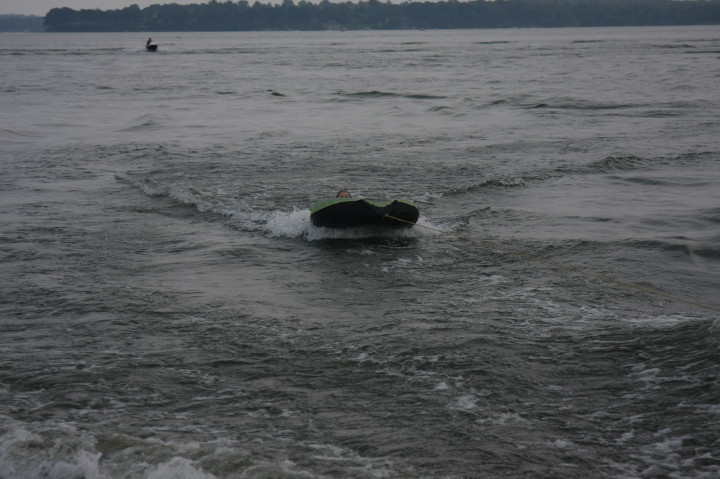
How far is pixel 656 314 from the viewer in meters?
8.02

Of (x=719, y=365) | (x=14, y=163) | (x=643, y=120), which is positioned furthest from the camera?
(x=643, y=120)

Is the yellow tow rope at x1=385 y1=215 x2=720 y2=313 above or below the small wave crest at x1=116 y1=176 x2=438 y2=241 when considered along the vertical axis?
below

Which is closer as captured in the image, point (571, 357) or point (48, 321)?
point (571, 357)

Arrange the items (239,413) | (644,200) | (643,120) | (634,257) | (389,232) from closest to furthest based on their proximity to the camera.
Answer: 1. (239,413)
2. (634,257)
3. (389,232)
4. (644,200)
5. (643,120)

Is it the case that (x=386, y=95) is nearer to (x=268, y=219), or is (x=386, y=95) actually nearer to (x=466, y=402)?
(x=268, y=219)

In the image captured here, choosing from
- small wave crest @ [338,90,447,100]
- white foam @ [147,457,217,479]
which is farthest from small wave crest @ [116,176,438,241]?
small wave crest @ [338,90,447,100]

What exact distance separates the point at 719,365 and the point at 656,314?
4.71 ft

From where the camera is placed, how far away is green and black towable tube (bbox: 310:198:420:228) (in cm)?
1104

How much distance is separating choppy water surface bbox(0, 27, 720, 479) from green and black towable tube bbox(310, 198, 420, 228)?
29cm

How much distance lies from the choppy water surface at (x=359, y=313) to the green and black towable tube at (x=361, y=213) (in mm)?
293

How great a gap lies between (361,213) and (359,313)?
3.10 m

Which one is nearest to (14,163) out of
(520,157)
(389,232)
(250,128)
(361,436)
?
(250,128)

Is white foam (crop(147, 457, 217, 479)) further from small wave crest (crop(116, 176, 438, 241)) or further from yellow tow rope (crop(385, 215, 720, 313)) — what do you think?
small wave crest (crop(116, 176, 438, 241))

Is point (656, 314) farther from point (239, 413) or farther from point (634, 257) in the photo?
point (239, 413)
